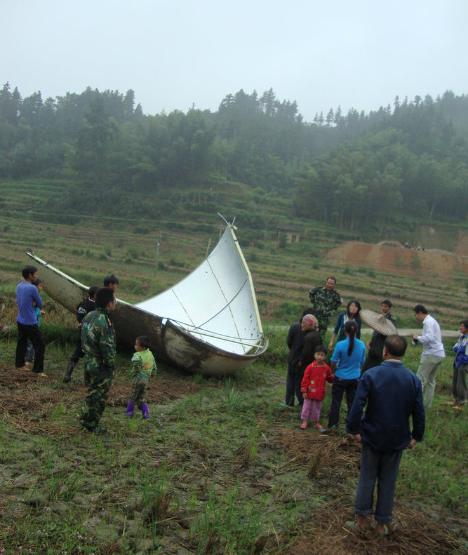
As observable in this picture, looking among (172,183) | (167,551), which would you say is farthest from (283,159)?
(167,551)

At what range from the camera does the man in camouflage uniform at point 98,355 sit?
472cm

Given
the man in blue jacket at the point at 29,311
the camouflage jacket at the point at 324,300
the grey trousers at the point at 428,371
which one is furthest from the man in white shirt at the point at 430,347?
the man in blue jacket at the point at 29,311

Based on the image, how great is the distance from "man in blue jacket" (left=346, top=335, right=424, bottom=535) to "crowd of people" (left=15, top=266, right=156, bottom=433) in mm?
2243

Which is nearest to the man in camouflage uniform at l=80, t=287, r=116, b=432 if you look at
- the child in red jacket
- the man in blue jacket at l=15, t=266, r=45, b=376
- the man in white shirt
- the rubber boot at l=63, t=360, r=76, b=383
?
the rubber boot at l=63, t=360, r=76, b=383

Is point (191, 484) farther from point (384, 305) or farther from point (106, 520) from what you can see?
point (384, 305)

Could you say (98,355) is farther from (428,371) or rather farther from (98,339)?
(428,371)

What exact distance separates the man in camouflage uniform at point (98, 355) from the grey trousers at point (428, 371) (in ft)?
13.4

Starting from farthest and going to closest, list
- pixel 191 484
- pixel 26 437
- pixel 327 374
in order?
pixel 327 374 < pixel 26 437 < pixel 191 484

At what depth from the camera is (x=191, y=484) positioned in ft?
13.6

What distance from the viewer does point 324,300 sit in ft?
25.0

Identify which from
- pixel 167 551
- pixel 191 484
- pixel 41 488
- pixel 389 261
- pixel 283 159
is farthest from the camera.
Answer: pixel 283 159

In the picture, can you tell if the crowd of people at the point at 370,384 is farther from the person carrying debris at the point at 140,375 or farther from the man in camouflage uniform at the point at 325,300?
the person carrying debris at the point at 140,375

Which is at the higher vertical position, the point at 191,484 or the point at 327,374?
the point at 327,374

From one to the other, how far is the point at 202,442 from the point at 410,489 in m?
1.88
